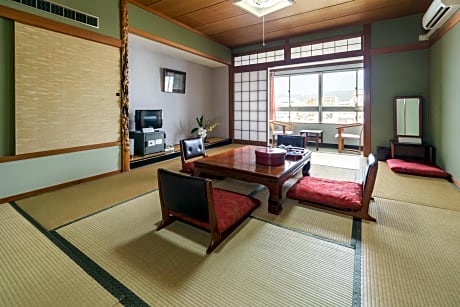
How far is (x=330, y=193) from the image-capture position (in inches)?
102

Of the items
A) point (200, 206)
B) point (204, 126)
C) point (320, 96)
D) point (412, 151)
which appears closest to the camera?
point (200, 206)

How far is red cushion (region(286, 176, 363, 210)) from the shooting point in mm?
2457

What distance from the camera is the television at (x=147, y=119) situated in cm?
A: 488

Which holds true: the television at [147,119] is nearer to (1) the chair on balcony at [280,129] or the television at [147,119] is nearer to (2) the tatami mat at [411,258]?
(1) the chair on balcony at [280,129]

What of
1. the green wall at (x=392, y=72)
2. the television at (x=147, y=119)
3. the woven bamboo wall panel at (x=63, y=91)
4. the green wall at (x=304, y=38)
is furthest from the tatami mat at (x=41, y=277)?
the green wall at (x=304, y=38)

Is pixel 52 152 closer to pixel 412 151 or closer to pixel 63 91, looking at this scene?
pixel 63 91

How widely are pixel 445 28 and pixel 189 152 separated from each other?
4389 millimetres

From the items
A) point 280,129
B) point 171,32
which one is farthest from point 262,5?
point 280,129

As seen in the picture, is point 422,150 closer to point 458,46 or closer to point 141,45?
point 458,46

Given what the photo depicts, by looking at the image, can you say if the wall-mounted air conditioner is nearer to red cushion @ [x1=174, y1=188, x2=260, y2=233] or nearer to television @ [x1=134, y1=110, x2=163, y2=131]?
red cushion @ [x1=174, y1=188, x2=260, y2=233]

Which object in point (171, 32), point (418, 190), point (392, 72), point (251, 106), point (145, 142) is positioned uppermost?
point (171, 32)

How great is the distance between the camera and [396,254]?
1808 millimetres

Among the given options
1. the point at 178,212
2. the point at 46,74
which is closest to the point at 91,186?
the point at 46,74

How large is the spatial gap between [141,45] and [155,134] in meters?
1.84
